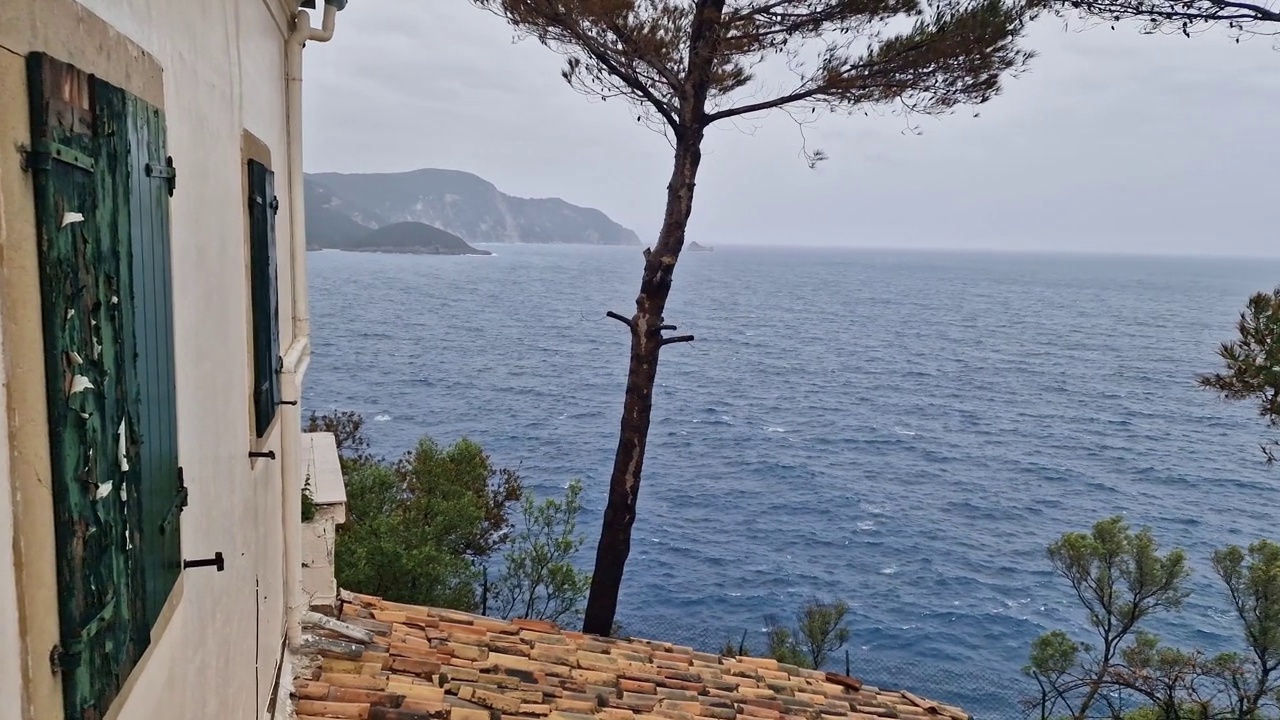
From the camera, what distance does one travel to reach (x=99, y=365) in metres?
1.65

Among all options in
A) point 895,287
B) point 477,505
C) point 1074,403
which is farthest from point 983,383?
point 895,287

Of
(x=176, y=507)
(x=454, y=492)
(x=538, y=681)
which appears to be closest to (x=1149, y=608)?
(x=454, y=492)

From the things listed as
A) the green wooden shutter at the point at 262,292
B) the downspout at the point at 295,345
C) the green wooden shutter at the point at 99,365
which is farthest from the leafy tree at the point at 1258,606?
the green wooden shutter at the point at 99,365

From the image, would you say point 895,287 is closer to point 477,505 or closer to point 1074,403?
point 1074,403

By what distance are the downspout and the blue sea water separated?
59.9 ft

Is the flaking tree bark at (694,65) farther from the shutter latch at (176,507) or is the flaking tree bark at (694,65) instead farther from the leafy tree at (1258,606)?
the leafy tree at (1258,606)

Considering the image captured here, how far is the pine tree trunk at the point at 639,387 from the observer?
30.8ft

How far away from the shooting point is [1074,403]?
160 ft

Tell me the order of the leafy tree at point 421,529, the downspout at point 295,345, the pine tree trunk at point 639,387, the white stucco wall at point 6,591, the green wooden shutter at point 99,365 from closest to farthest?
the white stucco wall at point 6,591
the green wooden shutter at point 99,365
the downspout at point 295,345
the pine tree trunk at point 639,387
the leafy tree at point 421,529

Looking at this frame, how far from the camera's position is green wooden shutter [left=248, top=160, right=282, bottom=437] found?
372cm

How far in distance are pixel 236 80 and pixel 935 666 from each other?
22517 mm

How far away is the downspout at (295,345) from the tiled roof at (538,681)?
19.4 inches

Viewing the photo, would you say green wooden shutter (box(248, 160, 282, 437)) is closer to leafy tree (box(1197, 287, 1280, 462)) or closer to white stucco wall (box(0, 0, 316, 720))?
white stucco wall (box(0, 0, 316, 720))

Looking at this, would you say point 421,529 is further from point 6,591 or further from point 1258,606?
point 1258,606
